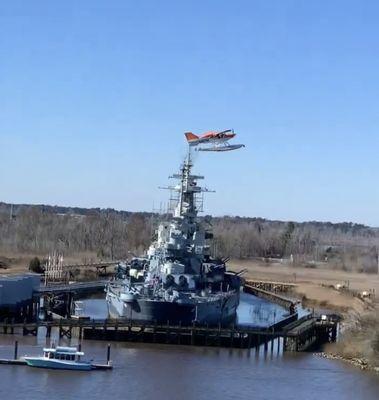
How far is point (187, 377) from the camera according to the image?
159ft

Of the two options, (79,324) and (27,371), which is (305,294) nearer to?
(79,324)

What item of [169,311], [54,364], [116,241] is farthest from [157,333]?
[116,241]

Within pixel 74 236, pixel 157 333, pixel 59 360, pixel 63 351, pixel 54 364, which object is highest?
pixel 74 236

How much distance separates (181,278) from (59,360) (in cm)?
1936

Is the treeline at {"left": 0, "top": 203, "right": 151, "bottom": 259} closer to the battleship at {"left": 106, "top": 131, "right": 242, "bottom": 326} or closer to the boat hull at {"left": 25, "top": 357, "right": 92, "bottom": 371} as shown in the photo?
the battleship at {"left": 106, "top": 131, "right": 242, "bottom": 326}

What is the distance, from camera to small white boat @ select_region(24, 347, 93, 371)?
4706cm

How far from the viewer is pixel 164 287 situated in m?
64.8

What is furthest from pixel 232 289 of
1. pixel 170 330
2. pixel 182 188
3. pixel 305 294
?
pixel 305 294

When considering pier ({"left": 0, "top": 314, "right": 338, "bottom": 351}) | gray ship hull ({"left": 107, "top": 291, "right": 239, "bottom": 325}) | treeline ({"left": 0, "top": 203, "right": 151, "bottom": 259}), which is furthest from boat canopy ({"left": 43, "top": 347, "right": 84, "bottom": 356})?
A: treeline ({"left": 0, "top": 203, "right": 151, "bottom": 259})

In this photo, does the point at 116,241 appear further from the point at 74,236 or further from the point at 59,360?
the point at 59,360

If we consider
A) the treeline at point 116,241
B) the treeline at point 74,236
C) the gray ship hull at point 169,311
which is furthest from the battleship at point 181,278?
the treeline at point 74,236

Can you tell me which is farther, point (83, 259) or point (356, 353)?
point (83, 259)

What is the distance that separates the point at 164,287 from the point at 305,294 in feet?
142

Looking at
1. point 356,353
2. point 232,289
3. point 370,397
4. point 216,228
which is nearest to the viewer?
point 370,397
